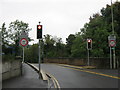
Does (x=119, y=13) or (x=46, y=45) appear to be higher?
(x=119, y=13)

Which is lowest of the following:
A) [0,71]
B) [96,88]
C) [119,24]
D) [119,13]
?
[96,88]

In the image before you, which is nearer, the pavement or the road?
the pavement

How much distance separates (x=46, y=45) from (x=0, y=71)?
58441 mm

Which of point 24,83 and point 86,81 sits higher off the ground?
point 24,83

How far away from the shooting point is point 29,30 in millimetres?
47781

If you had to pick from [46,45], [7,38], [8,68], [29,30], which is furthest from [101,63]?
[46,45]

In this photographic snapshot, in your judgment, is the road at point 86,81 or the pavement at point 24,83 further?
the road at point 86,81

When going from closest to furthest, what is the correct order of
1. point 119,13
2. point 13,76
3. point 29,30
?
point 13,76 → point 119,13 → point 29,30

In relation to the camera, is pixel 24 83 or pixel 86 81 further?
pixel 86 81

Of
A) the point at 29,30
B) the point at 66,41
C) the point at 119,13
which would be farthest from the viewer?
the point at 66,41

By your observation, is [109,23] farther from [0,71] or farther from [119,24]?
[0,71]

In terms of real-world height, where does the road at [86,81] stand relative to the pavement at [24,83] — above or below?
below

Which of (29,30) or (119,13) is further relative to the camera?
(29,30)

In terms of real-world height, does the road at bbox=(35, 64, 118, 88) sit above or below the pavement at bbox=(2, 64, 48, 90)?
below
